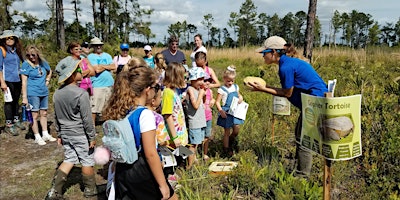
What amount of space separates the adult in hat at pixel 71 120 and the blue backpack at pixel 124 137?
1.33m

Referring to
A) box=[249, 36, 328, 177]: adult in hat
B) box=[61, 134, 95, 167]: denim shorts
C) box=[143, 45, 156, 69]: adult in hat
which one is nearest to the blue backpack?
box=[61, 134, 95, 167]: denim shorts

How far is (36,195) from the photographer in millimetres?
3639

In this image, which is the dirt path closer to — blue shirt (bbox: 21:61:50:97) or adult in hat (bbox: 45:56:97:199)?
adult in hat (bbox: 45:56:97:199)

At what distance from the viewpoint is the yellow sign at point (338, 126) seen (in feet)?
7.40

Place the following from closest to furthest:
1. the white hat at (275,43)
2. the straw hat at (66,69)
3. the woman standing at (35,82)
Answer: the straw hat at (66,69), the white hat at (275,43), the woman standing at (35,82)

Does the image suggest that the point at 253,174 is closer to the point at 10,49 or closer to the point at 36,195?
the point at 36,195

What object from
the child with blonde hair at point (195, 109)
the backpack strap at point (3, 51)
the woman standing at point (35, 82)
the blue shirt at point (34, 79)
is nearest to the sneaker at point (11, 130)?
the woman standing at point (35, 82)

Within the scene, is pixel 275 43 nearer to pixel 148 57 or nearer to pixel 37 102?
pixel 148 57

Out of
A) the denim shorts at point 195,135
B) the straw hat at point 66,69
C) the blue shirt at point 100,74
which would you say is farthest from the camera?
the blue shirt at point 100,74

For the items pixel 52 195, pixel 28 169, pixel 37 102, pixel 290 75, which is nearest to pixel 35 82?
pixel 37 102

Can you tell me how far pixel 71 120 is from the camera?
324 cm

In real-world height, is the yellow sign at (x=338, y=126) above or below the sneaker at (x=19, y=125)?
above

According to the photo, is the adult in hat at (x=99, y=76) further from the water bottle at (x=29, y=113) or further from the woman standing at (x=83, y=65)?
the water bottle at (x=29, y=113)

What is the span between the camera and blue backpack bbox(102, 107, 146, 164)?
1.94 meters
